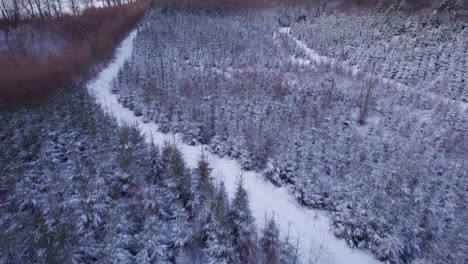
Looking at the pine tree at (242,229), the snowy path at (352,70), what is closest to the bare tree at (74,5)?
the snowy path at (352,70)

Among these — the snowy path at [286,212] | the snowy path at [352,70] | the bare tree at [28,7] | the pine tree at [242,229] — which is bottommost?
the snowy path at [286,212]

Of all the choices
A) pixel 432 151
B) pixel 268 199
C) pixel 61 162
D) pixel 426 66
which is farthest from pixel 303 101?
pixel 61 162

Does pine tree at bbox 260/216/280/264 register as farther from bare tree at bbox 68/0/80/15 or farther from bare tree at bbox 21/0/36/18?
bare tree at bbox 68/0/80/15

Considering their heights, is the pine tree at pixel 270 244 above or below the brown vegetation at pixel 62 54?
below

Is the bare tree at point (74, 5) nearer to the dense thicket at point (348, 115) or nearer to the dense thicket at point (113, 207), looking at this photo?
the dense thicket at point (348, 115)

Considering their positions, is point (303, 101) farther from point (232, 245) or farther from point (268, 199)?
point (232, 245)

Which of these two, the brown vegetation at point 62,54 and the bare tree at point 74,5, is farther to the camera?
the bare tree at point 74,5

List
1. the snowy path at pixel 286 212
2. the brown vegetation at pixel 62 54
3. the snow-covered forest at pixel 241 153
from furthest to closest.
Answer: the brown vegetation at pixel 62 54, the snowy path at pixel 286 212, the snow-covered forest at pixel 241 153

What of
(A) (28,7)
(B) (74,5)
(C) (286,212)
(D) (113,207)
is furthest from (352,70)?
(A) (28,7)
